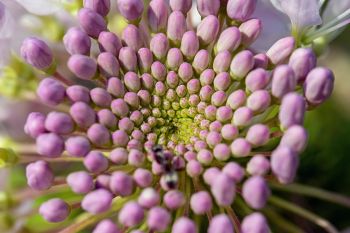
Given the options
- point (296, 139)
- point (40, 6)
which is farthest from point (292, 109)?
point (40, 6)

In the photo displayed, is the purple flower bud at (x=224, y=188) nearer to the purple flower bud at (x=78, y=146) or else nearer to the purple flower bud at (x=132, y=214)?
the purple flower bud at (x=132, y=214)

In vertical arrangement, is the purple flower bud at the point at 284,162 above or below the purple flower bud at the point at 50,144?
below

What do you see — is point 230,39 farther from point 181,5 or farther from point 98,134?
point 98,134

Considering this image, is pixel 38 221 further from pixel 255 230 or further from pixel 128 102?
pixel 255 230

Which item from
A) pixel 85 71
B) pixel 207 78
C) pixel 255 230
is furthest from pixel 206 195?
pixel 85 71

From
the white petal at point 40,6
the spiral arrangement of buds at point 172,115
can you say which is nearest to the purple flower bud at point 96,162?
the spiral arrangement of buds at point 172,115
